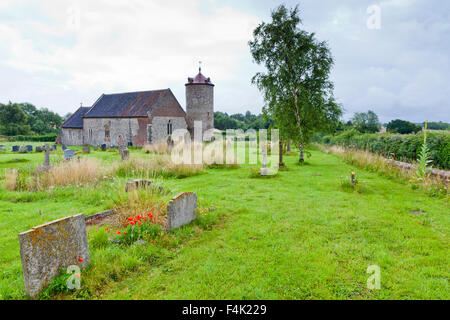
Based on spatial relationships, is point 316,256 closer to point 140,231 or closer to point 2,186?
point 140,231

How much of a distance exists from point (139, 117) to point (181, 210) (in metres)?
31.4

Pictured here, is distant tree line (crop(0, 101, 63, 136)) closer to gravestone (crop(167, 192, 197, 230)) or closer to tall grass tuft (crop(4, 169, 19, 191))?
tall grass tuft (crop(4, 169, 19, 191))

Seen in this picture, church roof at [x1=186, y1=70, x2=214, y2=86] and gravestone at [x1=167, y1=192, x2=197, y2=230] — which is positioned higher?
church roof at [x1=186, y1=70, x2=214, y2=86]

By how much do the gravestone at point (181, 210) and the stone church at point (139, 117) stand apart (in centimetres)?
2839

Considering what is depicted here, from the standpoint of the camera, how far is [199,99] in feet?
130

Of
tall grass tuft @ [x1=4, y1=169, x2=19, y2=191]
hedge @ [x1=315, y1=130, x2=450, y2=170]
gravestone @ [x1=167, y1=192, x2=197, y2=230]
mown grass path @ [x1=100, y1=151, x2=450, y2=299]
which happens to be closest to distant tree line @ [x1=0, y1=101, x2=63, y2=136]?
tall grass tuft @ [x1=4, y1=169, x2=19, y2=191]

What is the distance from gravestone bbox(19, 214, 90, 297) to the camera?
3297 millimetres

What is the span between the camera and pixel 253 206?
764cm

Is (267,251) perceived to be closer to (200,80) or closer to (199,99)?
(199,99)

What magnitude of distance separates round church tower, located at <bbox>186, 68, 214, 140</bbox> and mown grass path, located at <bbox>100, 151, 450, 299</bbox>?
3293cm

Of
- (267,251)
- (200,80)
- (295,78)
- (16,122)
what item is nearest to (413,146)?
(295,78)

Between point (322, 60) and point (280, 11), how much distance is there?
462cm

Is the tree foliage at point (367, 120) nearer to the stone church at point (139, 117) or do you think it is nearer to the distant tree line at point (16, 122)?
the stone church at point (139, 117)

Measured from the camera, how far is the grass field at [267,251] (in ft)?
11.7
